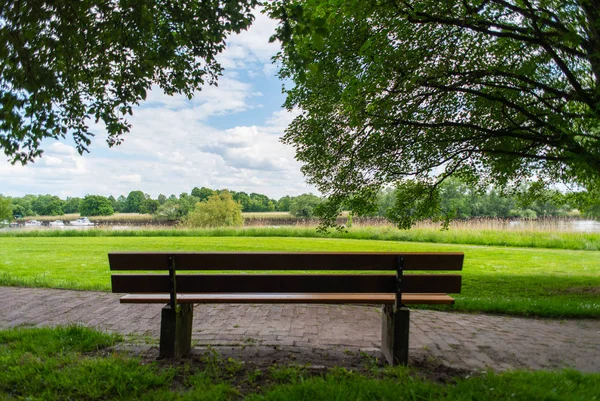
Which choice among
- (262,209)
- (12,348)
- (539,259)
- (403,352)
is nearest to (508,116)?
(403,352)

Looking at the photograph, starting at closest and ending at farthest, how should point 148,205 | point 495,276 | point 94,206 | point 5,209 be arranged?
point 495,276
point 5,209
point 94,206
point 148,205

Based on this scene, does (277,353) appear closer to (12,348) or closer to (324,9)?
(12,348)

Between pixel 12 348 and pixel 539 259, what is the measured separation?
14.4 meters

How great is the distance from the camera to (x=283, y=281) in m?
3.56

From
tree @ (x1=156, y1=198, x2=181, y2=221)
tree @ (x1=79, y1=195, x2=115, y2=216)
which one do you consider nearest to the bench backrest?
tree @ (x1=156, y1=198, x2=181, y2=221)

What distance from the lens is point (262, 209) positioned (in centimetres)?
5456

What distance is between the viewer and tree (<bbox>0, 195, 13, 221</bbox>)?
34781 mm

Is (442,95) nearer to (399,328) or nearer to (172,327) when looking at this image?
(399,328)

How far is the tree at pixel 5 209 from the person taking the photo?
34.8 metres

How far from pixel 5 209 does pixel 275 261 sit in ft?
132

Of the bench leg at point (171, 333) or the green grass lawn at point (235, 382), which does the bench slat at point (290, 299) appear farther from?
the green grass lawn at point (235, 382)

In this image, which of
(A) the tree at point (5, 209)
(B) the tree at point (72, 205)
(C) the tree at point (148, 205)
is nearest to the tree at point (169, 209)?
(C) the tree at point (148, 205)

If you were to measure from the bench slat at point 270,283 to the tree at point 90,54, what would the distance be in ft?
7.26

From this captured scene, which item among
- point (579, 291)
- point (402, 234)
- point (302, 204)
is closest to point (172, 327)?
point (579, 291)
